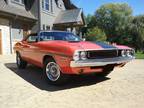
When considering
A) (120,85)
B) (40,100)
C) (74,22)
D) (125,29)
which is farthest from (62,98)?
(125,29)

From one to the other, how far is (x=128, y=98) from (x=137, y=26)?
148 ft

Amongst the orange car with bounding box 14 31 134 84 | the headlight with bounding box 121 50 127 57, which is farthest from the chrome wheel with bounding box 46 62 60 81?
the headlight with bounding box 121 50 127 57

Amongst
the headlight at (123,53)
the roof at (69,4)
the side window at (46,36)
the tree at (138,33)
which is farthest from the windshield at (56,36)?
the tree at (138,33)

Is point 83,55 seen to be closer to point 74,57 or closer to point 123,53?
point 74,57

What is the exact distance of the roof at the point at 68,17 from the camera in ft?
88.0

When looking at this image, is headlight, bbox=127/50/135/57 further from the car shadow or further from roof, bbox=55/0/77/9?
roof, bbox=55/0/77/9

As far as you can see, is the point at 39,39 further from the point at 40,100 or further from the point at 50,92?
the point at 40,100

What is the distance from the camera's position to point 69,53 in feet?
21.5

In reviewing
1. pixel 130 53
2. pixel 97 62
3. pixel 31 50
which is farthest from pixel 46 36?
pixel 130 53

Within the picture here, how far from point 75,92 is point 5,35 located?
1414 centimetres

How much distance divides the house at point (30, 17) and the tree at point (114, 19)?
25.4m

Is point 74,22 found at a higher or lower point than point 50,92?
higher

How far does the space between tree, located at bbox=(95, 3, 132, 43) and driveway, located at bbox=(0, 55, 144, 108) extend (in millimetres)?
45517

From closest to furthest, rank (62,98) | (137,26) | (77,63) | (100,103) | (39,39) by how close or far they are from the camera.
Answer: (100,103) → (62,98) → (77,63) → (39,39) → (137,26)
